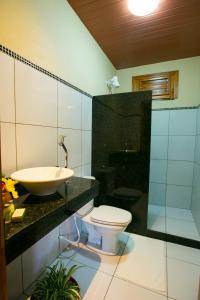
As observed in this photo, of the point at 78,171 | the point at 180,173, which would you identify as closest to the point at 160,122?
the point at 180,173

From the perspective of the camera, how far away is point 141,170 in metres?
1.97

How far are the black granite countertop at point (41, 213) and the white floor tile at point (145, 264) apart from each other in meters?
0.80

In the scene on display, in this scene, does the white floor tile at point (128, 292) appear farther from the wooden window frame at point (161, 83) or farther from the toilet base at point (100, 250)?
the wooden window frame at point (161, 83)

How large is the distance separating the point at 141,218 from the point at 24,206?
1.51m

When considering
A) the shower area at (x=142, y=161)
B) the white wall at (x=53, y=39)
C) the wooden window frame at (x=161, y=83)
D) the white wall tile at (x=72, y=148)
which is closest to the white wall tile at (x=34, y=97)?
the white wall at (x=53, y=39)

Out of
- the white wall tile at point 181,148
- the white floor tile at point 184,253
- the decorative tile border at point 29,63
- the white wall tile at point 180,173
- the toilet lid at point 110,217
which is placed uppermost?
the decorative tile border at point 29,63

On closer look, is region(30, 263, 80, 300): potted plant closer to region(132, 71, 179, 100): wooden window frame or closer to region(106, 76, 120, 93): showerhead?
region(106, 76, 120, 93): showerhead

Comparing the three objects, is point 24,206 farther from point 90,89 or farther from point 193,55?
point 193,55

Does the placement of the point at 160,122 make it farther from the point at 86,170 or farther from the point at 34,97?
the point at 34,97

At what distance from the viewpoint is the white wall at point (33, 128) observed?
41.3 inches

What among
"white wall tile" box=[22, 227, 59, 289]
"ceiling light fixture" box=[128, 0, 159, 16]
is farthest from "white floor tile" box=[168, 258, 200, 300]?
"ceiling light fixture" box=[128, 0, 159, 16]

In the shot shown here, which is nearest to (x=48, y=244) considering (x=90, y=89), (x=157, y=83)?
(x=90, y=89)

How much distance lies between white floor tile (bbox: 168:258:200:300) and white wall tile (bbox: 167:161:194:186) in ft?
4.17

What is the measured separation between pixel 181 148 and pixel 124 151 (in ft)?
3.52
